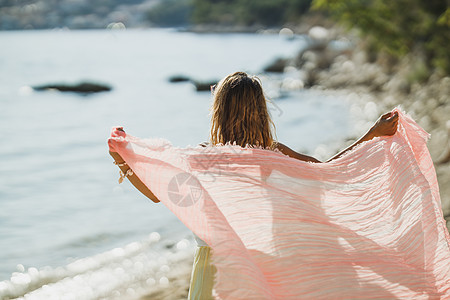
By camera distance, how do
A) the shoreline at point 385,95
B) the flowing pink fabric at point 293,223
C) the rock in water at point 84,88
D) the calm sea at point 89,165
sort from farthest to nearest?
the rock in water at point 84,88, the calm sea at point 89,165, the shoreline at point 385,95, the flowing pink fabric at point 293,223

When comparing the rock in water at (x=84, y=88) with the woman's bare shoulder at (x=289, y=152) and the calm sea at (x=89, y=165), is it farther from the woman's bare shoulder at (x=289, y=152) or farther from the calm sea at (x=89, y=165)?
the woman's bare shoulder at (x=289, y=152)

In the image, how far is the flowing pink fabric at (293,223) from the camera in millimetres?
2787

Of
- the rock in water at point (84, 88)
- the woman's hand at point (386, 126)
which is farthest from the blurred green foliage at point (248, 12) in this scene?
the woman's hand at point (386, 126)

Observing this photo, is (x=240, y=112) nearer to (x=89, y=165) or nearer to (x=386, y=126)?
(x=386, y=126)

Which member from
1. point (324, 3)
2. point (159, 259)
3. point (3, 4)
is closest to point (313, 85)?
point (324, 3)

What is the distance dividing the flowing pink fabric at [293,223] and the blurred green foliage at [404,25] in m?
13.9

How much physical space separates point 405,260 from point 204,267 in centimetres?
114

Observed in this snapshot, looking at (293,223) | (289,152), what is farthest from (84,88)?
(293,223)

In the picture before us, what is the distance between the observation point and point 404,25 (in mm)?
21141

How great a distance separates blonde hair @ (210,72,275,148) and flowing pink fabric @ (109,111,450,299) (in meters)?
0.10

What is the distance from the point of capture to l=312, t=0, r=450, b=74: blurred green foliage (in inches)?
666

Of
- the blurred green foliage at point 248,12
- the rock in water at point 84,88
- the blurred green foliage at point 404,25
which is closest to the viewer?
the blurred green foliage at point 404,25

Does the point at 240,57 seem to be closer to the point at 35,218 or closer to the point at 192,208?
the point at 35,218

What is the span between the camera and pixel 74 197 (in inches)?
409
